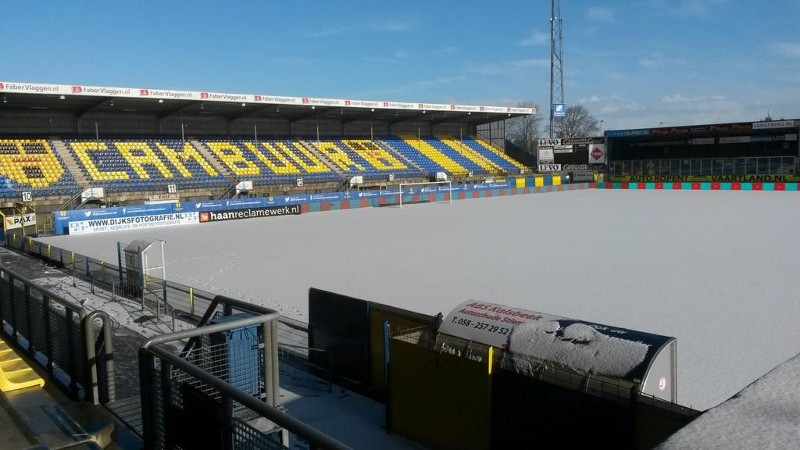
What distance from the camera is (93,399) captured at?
514 centimetres

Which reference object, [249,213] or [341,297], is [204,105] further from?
[341,297]

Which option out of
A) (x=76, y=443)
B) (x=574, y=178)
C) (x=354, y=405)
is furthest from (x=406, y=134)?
(x=76, y=443)

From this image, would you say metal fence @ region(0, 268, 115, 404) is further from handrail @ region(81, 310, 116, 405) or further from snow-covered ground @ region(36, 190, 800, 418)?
snow-covered ground @ region(36, 190, 800, 418)

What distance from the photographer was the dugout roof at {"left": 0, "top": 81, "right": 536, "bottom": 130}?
40.8m

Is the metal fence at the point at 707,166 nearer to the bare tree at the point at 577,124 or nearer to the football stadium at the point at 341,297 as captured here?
the football stadium at the point at 341,297

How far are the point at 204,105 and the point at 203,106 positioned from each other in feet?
1.49

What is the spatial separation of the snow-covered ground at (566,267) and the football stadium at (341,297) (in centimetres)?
12

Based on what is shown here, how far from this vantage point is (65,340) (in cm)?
569

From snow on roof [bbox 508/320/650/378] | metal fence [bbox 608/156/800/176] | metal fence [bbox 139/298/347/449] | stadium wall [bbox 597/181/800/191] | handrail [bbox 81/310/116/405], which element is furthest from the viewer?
metal fence [bbox 608/156/800/176]

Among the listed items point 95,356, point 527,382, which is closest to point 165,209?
point 95,356

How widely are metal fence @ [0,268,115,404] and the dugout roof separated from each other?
3750cm

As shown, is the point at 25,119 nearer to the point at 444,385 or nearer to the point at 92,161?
the point at 92,161

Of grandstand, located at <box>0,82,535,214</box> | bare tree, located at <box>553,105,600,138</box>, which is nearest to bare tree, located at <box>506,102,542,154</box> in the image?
bare tree, located at <box>553,105,600,138</box>

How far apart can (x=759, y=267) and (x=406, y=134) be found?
5281cm
